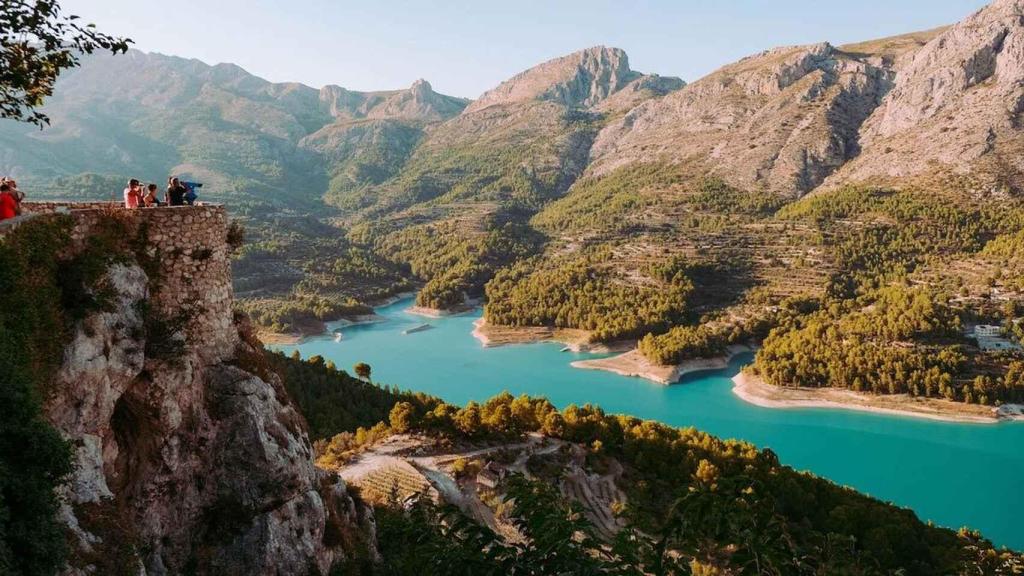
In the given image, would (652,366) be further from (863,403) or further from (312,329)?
(312,329)

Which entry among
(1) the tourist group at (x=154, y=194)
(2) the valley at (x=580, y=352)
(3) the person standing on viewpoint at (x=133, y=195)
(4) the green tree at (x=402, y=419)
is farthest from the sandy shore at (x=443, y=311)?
(3) the person standing on viewpoint at (x=133, y=195)

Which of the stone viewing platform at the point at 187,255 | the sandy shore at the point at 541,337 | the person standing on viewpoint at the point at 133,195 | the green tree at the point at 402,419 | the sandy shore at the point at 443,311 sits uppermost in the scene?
the person standing on viewpoint at the point at 133,195

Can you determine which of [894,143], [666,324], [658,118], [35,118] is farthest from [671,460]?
[658,118]

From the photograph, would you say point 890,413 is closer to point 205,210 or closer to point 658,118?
point 205,210

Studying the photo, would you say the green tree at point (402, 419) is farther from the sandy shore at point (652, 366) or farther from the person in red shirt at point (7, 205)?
the sandy shore at point (652, 366)

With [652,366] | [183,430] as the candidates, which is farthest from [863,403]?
[183,430]

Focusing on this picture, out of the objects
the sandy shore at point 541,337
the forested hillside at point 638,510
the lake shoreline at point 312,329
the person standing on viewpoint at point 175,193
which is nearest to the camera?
the forested hillside at point 638,510

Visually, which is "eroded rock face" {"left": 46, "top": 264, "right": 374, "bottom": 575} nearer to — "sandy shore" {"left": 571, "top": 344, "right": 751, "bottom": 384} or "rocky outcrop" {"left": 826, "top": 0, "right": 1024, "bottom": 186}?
"sandy shore" {"left": 571, "top": 344, "right": 751, "bottom": 384}
